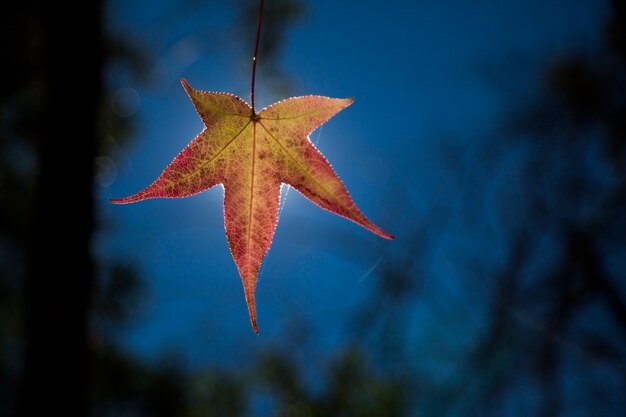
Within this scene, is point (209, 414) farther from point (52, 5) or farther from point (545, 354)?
point (52, 5)

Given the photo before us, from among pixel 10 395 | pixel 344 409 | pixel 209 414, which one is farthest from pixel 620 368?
pixel 10 395

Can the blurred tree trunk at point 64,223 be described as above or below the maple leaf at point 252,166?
above

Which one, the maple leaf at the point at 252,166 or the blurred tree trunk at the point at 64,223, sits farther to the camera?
the blurred tree trunk at the point at 64,223

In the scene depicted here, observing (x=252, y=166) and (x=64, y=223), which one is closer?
(x=252, y=166)

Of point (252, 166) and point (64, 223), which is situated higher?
point (64, 223)
